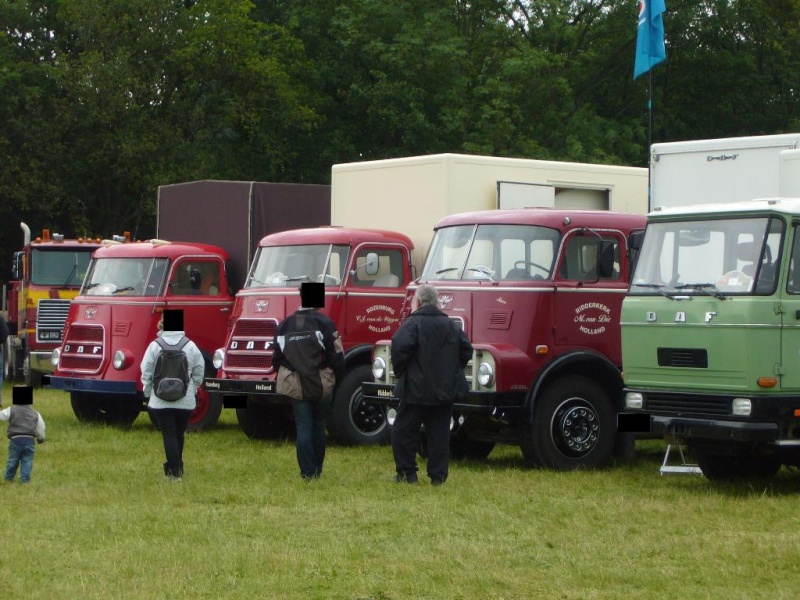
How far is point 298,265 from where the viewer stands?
1720 centimetres

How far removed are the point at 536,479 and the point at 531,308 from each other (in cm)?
179

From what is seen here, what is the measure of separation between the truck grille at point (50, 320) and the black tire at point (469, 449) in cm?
Result: 1182

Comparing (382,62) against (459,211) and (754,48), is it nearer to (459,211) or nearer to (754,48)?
(754,48)

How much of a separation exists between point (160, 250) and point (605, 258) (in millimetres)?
7045

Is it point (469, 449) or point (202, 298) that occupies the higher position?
point (202, 298)

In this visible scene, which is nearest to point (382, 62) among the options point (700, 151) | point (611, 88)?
point (611, 88)

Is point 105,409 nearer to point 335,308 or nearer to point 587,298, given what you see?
point 335,308

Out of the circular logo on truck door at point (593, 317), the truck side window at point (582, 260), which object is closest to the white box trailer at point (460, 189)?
the truck side window at point (582, 260)

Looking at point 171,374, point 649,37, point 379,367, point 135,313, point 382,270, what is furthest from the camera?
point 649,37

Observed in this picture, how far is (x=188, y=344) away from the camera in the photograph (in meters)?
13.3

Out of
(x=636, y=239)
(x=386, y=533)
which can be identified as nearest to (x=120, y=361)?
(x=636, y=239)

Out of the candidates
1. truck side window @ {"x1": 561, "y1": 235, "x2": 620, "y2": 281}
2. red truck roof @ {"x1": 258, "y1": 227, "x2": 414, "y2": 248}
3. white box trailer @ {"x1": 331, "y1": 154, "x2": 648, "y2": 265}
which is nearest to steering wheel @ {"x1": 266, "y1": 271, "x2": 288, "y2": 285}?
red truck roof @ {"x1": 258, "y1": 227, "x2": 414, "y2": 248}

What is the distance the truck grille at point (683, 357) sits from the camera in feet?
39.9

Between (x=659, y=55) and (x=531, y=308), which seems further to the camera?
(x=659, y=55)
